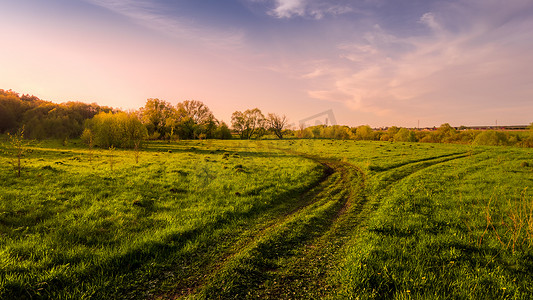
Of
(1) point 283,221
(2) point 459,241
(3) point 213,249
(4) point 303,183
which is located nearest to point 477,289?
(2) point 459,241

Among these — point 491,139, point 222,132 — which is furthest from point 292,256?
point 222,132

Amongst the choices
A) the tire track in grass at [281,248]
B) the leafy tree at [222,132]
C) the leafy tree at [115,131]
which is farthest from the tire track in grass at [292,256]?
the leafy tree at [222,132]

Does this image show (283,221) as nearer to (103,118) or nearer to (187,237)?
(187,237)

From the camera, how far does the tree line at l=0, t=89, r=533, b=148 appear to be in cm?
4553

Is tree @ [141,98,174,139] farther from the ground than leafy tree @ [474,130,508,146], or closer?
farther from the ground

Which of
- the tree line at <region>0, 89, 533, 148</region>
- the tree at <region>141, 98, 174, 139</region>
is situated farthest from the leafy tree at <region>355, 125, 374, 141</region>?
the tree at <region>141, 98, 174, 139</region>

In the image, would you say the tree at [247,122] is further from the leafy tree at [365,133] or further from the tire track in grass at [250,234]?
A: the tire track in grass at [250,234]

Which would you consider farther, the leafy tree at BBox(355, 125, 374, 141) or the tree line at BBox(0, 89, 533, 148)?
the leafy tree at BBox(355, 125, 374, 141)

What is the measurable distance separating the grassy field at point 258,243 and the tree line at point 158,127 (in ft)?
116

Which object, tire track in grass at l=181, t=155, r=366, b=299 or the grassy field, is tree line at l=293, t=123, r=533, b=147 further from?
tire track in grass at l=181, t=155, r=366, b=299

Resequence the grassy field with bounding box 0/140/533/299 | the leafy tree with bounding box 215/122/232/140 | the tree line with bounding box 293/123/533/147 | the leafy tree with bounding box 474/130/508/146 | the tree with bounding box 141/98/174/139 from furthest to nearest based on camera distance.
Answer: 1. the leafy tree with bounding box 215/122/232/140
2. the tree with bounding box 141/98/174/139
3. the tree line with bounding box 293/123/533/147
4. the leafy tree with bounding box 474/130/508/146
5. the grassy field with bounding box 0/140/533/299

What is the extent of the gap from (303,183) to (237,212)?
24.1 feet

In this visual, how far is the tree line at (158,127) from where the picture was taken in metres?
45.5

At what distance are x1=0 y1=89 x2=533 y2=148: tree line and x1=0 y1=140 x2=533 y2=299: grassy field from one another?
1390 inches
